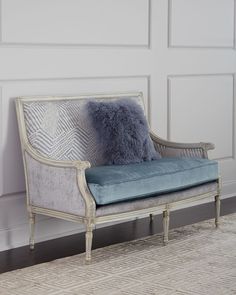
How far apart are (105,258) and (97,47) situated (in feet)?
4.69

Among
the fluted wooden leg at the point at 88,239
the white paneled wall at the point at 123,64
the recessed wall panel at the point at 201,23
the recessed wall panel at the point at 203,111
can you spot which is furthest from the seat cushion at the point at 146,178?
the recessed wall panel at the point at 201,23

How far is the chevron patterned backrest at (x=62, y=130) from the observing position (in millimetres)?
4121

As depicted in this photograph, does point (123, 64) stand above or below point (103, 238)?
above

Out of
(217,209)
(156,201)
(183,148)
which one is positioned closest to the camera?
(156,201)

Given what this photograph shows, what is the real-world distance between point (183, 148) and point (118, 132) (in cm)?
63

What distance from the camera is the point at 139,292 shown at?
3.36 metres

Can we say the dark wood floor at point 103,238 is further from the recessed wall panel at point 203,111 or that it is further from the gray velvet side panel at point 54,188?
the recessed wall panel at point 203,111

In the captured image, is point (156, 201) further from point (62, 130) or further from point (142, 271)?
point (62, 130)

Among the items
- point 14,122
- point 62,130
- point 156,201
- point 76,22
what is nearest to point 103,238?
point 156,201

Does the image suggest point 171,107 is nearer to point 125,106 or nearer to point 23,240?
point 125,106

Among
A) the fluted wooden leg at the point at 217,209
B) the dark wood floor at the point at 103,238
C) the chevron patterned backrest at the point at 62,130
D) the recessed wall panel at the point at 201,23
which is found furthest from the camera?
the recessed wall panel at the point at 201,23

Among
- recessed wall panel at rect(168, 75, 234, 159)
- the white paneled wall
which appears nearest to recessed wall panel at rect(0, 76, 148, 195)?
the white paneled wall

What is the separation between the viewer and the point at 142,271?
3693 millimetres

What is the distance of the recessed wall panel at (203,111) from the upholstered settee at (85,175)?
30.2 inches
